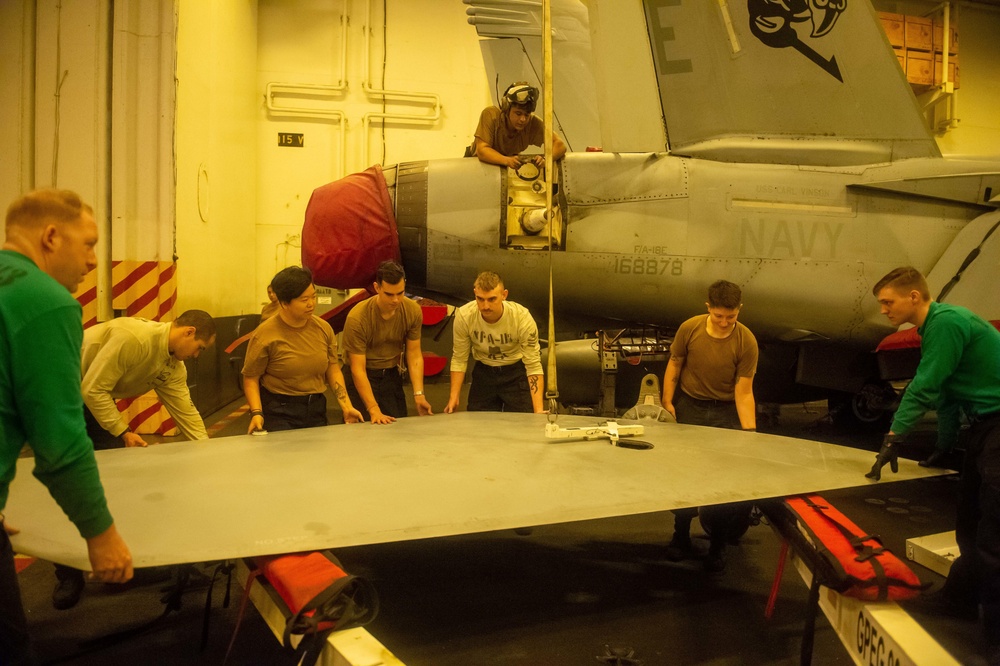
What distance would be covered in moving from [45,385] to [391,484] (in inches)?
39.9

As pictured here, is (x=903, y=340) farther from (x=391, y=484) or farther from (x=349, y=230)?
(x=349, y=230)

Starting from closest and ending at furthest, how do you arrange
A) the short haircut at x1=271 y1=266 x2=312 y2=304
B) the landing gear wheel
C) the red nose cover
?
1. the short haircut at x1=271 y1=266 x2=312 y2=304
2. the red nose cover
3. the landing gear wheel

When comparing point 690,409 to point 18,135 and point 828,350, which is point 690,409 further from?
point 18,135

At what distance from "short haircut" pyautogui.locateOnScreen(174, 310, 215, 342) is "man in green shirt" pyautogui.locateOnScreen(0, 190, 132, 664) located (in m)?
1.39

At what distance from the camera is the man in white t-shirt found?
361 centimetres

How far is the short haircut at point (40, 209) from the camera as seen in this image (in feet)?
4.47

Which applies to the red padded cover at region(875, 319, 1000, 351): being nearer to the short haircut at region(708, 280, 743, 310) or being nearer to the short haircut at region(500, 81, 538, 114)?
the short haircut at region(708, 280, 743, 310)

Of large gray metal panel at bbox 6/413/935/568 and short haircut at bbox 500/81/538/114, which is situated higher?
short haircut at bbox 500/81/538/114

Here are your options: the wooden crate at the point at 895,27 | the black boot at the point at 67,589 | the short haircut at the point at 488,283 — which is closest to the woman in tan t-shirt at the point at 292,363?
the short haircut at the point at 488,283

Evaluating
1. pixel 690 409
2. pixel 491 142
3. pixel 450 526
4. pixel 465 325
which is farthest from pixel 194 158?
pixel 450 526

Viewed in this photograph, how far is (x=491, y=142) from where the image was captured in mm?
4562

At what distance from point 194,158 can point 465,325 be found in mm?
3951

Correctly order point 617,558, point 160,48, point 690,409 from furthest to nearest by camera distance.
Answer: point 160,48
point 690,409
point 617,558

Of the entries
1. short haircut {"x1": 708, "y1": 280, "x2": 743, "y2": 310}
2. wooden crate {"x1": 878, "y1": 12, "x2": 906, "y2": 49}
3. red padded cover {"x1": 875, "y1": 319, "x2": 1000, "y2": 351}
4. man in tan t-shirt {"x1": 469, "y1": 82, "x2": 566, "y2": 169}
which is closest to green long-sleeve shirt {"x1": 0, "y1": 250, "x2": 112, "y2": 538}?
short haircut {"x1": 708, "y1": 280, "x2": 743, "y2": 310}
